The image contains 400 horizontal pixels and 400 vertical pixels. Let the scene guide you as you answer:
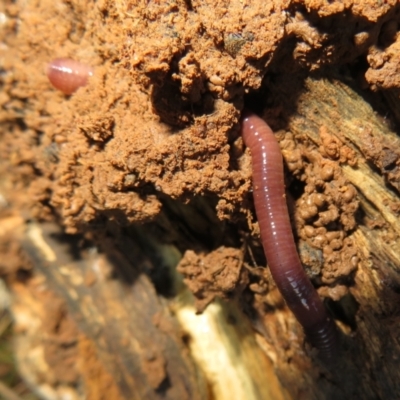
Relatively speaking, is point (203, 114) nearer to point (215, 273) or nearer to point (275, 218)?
point (275, 218)

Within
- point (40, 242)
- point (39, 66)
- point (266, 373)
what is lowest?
point (266, 373)

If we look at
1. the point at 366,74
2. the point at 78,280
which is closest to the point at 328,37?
the point at 366,74

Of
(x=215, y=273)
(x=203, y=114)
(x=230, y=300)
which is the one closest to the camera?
(x=203, y=114)

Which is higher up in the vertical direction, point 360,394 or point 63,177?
point 63,177

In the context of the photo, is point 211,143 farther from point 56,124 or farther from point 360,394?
point 360,394

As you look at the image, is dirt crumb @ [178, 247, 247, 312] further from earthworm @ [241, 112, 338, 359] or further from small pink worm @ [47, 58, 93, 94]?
small pink worm @ [47, 58, 93, 94]

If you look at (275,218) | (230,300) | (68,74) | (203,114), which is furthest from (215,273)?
(68,74)
